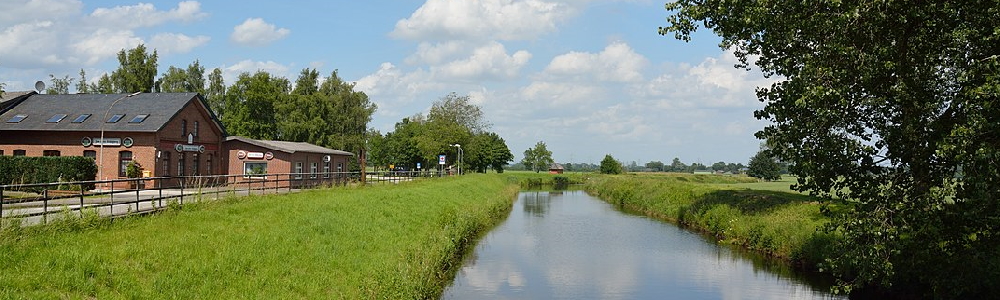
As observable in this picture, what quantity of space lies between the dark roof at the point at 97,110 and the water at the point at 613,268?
66.9 feet

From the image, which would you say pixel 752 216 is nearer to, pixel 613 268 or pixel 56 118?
pixel 613 268

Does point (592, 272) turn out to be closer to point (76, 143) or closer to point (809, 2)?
point (809, 2)

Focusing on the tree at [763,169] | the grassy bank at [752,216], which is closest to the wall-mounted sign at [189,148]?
the grassy bank at [752,216]

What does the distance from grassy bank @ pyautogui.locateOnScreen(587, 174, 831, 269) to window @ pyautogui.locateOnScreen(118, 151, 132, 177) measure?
29.7 meters

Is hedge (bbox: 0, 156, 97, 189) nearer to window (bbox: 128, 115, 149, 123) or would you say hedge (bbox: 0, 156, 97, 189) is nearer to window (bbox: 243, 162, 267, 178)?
window (bbox: 128, 115, 149, 123)

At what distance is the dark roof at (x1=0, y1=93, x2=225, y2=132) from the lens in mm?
37594

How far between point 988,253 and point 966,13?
493cm

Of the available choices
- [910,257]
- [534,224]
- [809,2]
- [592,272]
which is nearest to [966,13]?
[809,2]

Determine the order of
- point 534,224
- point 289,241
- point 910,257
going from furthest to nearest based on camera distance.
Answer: point 534,224
point 289,241
point 910,257

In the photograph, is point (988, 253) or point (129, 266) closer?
point (129, 266)

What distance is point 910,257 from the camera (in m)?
14.5

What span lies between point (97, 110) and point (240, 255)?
31.5 metres

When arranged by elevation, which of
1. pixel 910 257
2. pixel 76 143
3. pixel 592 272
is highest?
pixel 76 143

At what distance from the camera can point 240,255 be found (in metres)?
13.8
